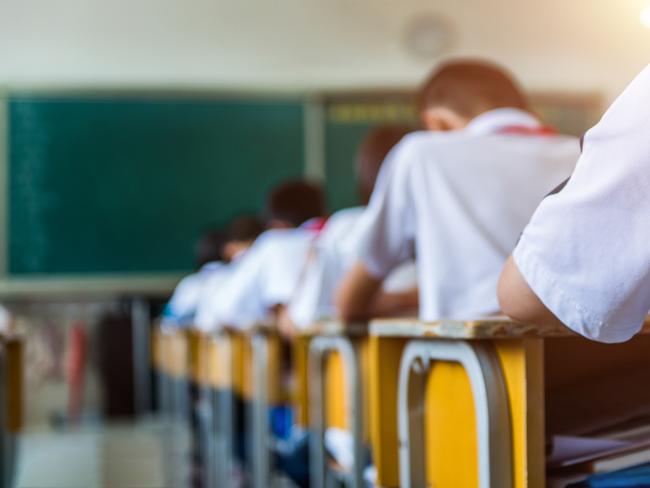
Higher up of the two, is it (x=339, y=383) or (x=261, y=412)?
(x=339, y=383)

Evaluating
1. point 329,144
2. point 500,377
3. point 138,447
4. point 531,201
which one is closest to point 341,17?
point 329,144

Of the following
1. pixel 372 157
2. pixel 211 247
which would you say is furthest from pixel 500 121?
pixel 211 247

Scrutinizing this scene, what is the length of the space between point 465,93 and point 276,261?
1.63 metres

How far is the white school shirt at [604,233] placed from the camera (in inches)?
29.7

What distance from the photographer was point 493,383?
1.01 meters

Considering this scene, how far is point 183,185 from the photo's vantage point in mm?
6203

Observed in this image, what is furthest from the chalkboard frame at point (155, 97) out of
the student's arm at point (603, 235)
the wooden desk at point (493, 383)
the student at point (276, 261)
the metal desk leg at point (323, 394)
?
the student's arm at point (603, 235)

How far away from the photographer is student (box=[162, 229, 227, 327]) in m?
5.22

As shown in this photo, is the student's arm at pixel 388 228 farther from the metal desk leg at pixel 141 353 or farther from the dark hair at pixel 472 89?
the metal desk leg at pixel 141 353

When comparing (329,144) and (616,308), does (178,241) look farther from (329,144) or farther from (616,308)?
(616,308)

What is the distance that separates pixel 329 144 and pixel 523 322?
539 cm

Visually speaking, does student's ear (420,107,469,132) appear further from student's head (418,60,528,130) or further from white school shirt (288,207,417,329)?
white school shirt (288,207,417,329)

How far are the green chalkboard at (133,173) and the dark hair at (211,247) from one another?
1.08 ft

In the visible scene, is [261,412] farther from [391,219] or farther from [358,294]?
[391,219]
